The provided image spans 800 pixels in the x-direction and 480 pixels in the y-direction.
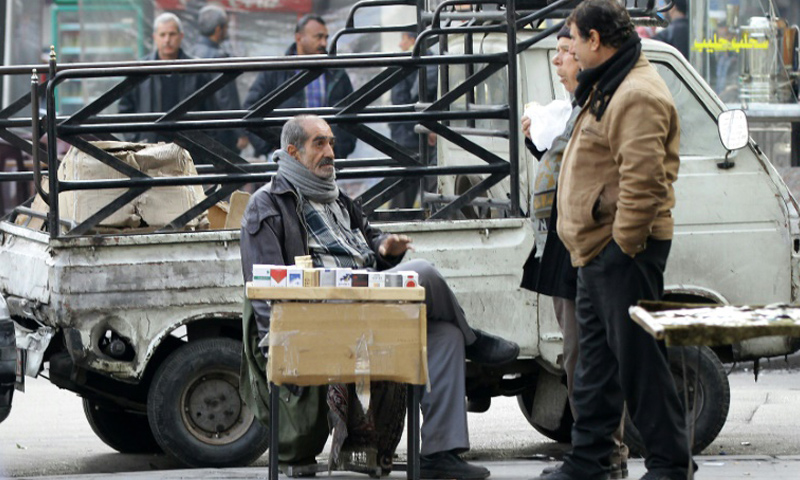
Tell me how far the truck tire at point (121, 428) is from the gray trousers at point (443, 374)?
237 centimetres

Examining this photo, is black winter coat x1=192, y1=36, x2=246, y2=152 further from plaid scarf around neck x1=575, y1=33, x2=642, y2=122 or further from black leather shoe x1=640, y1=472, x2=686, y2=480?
black leather shoe x1=640, y1=472, x2=686, y2=480

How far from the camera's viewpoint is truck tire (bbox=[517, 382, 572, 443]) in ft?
25.5

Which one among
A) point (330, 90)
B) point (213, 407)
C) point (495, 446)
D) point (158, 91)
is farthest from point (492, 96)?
point (158, 91)

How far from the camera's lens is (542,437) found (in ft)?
27.6

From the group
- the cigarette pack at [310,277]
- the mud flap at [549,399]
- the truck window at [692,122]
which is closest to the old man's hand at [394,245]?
the cigarette pack at [310,277]

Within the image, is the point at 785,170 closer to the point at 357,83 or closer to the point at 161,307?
the point at 357,83

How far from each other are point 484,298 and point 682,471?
1.79m

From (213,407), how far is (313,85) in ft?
20.3

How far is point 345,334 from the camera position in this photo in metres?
5.36

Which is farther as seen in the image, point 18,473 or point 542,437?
point 542,437

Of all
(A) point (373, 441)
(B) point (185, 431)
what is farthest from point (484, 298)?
(B) point (185, 431)

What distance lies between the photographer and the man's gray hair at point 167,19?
14.3m

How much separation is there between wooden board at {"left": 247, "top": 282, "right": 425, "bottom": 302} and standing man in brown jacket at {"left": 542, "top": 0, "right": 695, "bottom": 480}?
69cm

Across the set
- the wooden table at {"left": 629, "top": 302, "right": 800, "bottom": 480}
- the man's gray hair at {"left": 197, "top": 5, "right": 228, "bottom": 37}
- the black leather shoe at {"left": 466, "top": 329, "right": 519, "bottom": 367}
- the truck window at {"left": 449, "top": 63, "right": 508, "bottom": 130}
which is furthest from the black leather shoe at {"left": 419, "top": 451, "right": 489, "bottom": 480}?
the man's gray hair at {"left": 197, "top": 5, "right": 228, "bottom": 37}
